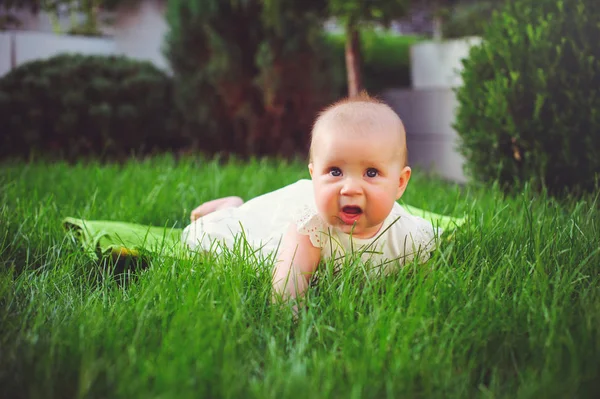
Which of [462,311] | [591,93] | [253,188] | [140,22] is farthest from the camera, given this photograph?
[140,22]

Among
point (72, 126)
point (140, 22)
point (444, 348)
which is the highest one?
point (140, 22)

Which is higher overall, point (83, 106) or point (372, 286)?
point (83, 106)

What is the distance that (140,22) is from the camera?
8281 mm

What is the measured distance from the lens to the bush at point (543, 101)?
11.8 ft

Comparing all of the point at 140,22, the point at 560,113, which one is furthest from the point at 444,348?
the point at 140,22

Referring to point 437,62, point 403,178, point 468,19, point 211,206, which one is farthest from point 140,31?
point 403,178

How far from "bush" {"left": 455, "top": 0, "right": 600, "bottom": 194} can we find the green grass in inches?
48.1

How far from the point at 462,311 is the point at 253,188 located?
7.56ft

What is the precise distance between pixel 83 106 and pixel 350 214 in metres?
4.99

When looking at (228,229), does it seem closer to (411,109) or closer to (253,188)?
(253,188)

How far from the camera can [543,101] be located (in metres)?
3.66

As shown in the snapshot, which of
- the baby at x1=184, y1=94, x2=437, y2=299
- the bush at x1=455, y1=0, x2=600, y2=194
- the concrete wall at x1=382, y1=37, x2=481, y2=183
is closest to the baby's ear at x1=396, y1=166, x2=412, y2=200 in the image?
the baby at x1=184, y1=94, x2=437, y2=299

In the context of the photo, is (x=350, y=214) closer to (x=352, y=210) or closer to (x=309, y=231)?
(x=352, y=210)

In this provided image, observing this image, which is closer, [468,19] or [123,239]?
[123,239]
